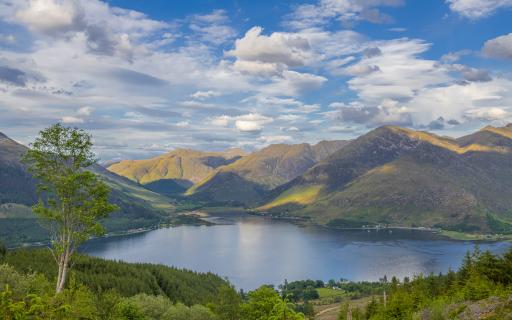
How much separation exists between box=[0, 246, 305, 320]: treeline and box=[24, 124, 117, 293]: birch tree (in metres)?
3.93

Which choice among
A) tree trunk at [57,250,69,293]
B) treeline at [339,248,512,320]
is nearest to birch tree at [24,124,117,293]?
tree trunk at [57,250,69,293]

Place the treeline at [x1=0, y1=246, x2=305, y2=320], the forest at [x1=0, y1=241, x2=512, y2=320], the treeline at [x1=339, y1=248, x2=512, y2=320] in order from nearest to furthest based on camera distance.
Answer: the treeline at [x1=0, y1=246, x2=305, y2=320] → the forest at [x1=0, y1=241, x2=512, y2=320] → the treeline at [x1=339, y1=248, x2=512, y2=320]

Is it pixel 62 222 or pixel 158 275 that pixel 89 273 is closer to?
pixel 158 275

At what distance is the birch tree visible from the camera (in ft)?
153

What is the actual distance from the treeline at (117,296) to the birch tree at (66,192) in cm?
393

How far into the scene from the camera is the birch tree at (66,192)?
1832 inches

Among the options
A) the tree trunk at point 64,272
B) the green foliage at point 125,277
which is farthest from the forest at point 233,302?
the green foliage at point 125,277

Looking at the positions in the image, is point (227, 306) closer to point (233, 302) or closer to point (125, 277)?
point (233, 302)

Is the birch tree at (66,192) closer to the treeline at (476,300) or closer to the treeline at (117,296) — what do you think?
the treeline at (117,296)

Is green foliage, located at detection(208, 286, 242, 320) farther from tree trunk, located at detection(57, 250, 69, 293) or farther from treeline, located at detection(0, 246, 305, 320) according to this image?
tree trunk, located at detection(57, 250, 69, 293)

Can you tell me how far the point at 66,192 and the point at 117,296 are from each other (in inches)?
956

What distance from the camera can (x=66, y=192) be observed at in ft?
155

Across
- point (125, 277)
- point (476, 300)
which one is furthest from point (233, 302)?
point (125, 277)

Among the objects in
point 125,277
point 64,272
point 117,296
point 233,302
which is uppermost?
point 64,272
